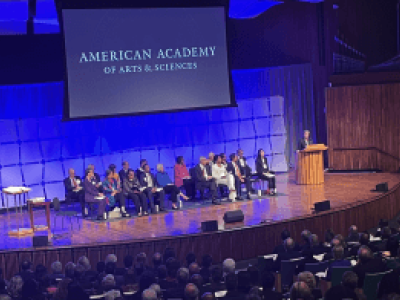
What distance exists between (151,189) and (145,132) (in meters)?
2.53

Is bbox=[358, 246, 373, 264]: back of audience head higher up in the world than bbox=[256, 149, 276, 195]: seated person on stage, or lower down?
lower down

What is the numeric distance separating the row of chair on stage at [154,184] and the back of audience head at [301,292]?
6.64m

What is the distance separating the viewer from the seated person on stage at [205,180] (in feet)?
43.4

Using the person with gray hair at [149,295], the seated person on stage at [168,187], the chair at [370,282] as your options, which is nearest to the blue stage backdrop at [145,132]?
the seated person on stage at [168,187]

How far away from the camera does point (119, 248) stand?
32.8ft

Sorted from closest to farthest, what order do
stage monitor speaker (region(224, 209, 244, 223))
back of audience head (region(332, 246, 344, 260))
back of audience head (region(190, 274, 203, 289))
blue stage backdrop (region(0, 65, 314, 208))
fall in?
back of audience head (region(190, 274, 203, 289))
back of audience head (region(332, 246, 344, 260))
stage monitor speaker (region(224, 209, 244, 223))
blue stage backdrop (region(0, 65, 314, 208))

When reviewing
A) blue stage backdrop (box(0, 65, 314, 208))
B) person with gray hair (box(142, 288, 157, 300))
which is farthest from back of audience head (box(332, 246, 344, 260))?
blue stage backdrop (box(0, 65, 314, 208))

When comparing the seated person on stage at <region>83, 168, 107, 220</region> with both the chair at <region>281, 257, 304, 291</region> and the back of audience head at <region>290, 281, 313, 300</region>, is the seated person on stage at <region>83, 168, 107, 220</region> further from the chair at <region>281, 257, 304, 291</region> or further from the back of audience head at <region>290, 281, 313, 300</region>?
the back of audience head at <region>290, 281, 313, 300</region>

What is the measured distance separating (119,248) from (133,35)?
5.01 metres

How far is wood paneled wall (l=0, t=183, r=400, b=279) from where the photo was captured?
995cm

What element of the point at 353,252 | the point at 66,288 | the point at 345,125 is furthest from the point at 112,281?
the point at 345,125

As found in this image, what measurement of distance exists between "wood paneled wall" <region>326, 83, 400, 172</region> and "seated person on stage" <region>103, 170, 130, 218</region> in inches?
229

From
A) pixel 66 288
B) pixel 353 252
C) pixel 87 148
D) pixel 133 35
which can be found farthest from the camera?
pixel 87 148

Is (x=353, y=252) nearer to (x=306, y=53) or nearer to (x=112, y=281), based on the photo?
(x=112, y=281)
